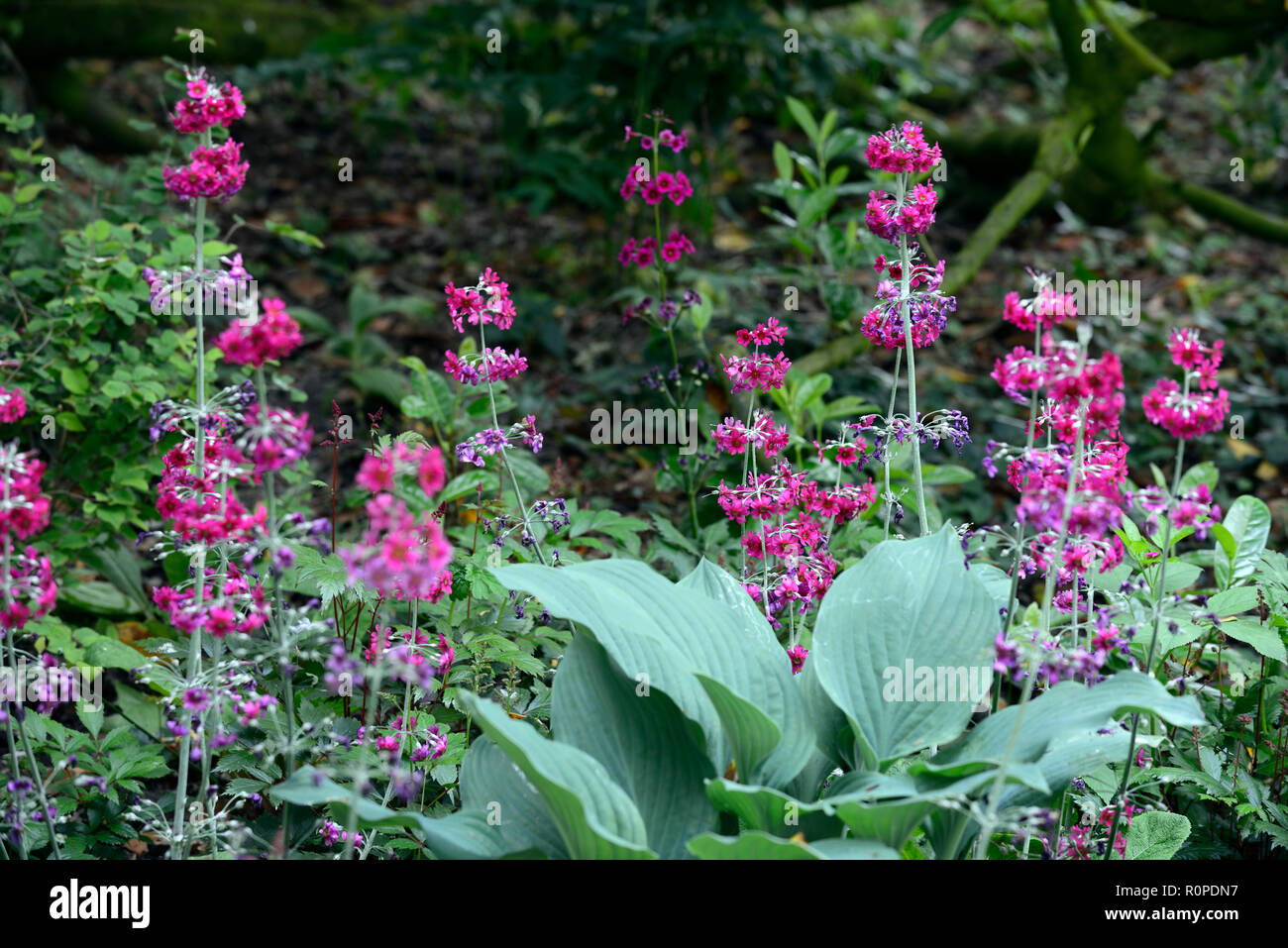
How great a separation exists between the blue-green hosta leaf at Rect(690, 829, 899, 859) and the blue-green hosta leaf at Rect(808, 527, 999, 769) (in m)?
0.23

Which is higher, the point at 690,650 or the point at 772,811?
the point at 690,650

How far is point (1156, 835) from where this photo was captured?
217 centimetres

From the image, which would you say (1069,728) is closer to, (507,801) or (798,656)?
(798,656)

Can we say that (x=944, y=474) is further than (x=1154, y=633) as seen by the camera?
Yes

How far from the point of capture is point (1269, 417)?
14.8ft

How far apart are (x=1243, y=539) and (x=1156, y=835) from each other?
770 millimetres

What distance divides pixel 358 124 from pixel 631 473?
3.93m

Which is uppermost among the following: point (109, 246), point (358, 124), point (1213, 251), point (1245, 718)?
point (358, 124)

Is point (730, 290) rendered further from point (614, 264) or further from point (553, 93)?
point (553, 93)

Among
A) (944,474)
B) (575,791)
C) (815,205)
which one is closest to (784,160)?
(815,205)

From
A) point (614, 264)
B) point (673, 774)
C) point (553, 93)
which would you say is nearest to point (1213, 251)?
point (614, 264)

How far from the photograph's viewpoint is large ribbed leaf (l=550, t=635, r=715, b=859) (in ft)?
6.62

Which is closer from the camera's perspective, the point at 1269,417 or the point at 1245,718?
the point at 1245,718

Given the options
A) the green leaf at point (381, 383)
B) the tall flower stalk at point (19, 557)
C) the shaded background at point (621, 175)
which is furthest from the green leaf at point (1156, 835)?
the green leaf at point (381, 383)
